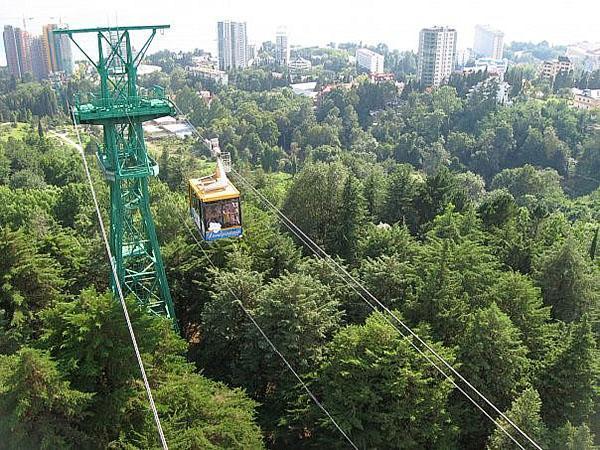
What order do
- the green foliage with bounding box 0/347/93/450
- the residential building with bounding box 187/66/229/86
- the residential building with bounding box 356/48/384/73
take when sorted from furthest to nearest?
the residential building with bounding box 356/48/384/73, the residential building with bounding box 187/66/229/86, the green foliage with bounding box 0/347/93/450

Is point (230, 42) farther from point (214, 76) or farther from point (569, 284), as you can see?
point (569, 284)

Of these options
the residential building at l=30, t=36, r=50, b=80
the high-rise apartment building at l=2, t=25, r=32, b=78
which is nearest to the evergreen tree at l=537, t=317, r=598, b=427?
the residential building at l=30, t=36, r=50, b=80

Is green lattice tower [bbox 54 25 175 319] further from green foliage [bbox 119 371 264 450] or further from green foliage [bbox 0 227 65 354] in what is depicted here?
green foliage [bbox 119 371 264 450]

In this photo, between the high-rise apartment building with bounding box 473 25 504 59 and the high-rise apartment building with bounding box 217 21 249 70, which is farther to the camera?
the high-rise apartment building with bounding box 473 25 504 59

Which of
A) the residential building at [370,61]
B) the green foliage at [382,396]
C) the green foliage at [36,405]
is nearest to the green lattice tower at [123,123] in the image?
the green foliage at [36,405]

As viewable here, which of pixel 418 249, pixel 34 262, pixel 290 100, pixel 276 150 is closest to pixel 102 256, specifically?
pixel 34 262

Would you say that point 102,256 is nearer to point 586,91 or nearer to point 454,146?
point 454,146

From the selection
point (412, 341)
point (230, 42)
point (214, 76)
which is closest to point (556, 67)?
point (214, 76)

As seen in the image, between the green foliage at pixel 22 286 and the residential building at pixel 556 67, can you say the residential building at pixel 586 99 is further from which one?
the green foliage at pixel 22 286
